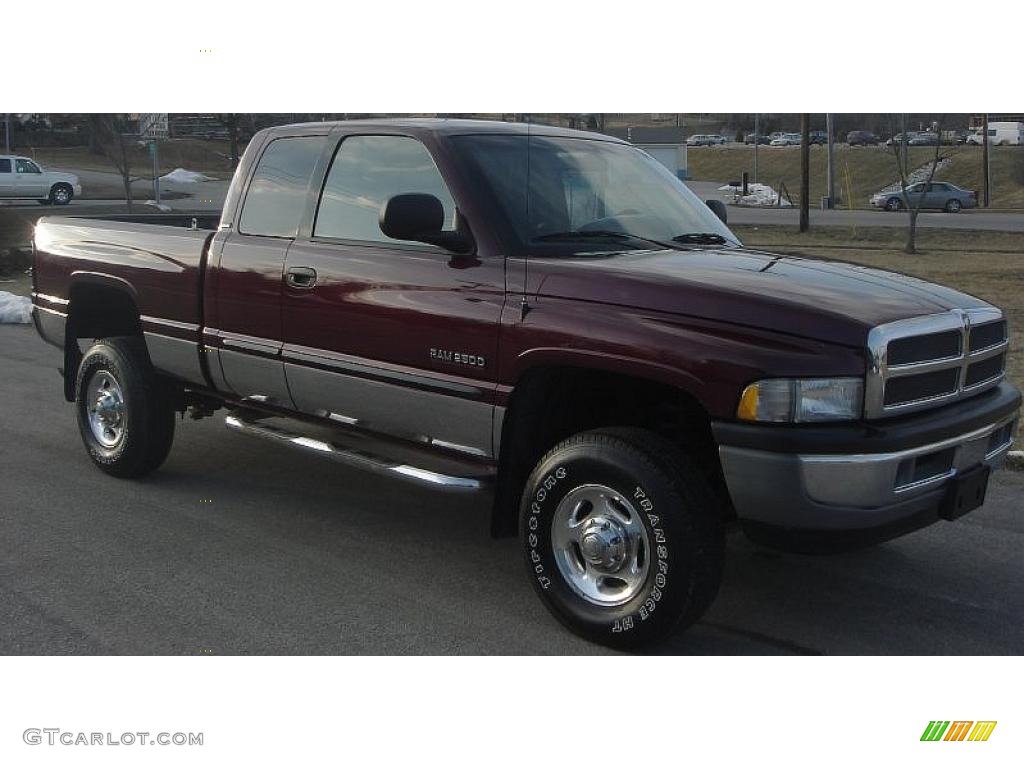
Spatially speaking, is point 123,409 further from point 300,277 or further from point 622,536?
point 622,536

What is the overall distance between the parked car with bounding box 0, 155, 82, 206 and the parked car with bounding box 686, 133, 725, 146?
12.5ft

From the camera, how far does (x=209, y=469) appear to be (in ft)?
21.8

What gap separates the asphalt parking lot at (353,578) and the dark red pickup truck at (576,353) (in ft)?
1.62

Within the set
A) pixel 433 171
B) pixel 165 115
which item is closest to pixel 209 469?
pixel 165 115

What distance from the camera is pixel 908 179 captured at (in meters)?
7.02

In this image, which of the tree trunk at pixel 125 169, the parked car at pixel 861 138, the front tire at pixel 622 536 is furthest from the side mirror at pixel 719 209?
the tree trunk at pixel 125 169

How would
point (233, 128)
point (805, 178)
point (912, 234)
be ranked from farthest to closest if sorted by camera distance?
point (912, 234) < point (805, 178) < point (233, 128)

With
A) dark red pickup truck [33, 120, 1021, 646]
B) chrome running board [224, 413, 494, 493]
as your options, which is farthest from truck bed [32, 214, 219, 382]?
chrome running board [224, 413, 494, 493]

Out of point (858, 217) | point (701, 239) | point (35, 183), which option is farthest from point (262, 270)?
point (858, 217)

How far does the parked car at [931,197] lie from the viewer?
7.70 metres

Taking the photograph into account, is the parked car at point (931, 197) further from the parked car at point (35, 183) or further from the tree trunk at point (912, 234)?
the parked car at point (35, 183)

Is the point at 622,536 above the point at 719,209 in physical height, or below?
below

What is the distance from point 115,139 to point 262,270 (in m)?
1.20

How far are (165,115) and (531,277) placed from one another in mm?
2156
